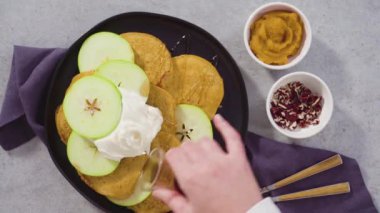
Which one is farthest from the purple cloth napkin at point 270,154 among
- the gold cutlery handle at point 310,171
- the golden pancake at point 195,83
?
the golden pancake at point 195,83

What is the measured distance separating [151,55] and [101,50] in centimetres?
9

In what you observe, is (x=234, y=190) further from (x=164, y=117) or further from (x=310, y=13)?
(x=310, y=13)

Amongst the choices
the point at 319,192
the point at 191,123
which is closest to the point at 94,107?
the point at 191,123

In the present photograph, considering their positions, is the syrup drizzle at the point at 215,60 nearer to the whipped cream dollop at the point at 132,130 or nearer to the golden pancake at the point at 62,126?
the whipped cream dollop at the point at 132,130

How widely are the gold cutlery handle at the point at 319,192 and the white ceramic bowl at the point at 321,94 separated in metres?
0.11

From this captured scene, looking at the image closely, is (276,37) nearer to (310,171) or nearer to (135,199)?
(310,171)

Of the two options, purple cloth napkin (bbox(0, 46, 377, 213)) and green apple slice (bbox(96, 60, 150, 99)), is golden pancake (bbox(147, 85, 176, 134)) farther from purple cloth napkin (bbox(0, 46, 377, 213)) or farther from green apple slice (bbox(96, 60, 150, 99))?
purple cloth napkin (bbox(0, 46, 377, 213))

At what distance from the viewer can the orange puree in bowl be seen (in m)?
0.98

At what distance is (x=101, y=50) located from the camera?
0.93m

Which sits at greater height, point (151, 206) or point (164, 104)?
point (164, 104)

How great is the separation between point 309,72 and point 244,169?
37cm

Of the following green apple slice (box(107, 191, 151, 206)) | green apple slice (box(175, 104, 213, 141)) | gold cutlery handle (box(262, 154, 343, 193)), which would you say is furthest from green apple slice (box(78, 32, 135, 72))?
Result: gold cutlery handle (box(262, 154, 343, 193))

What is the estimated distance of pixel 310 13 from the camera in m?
1.06

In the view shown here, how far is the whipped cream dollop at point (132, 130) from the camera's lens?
0.86 meters
